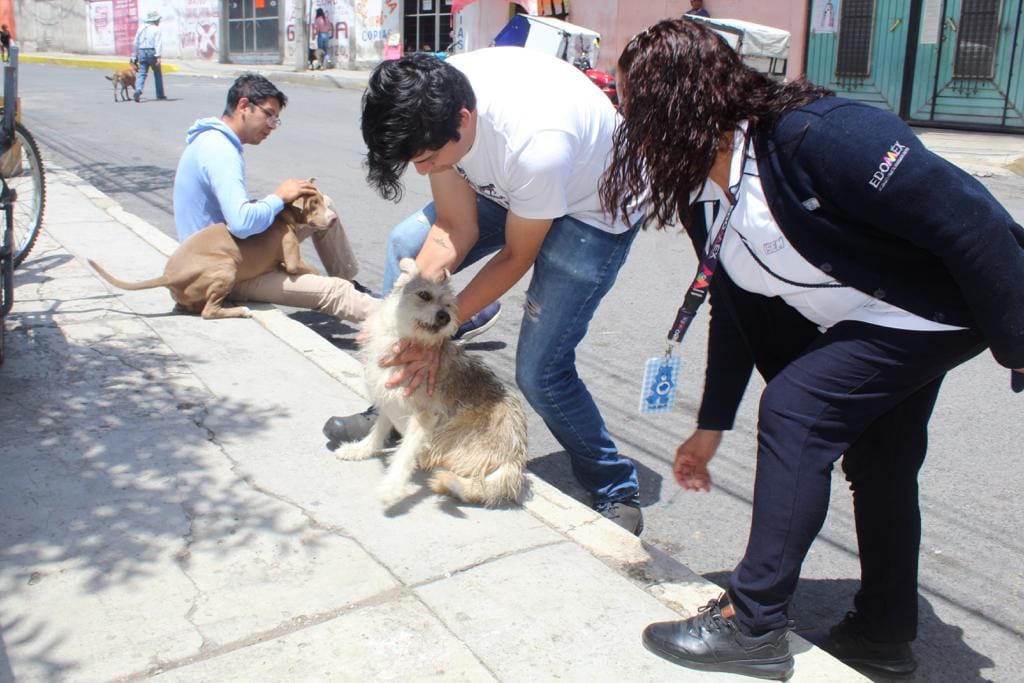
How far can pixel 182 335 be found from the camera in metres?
5.14

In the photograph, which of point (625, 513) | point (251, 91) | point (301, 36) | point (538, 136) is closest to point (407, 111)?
point (538, 136)

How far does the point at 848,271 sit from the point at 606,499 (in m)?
1.63

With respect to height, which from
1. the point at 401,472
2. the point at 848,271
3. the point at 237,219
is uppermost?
the point at 848,271

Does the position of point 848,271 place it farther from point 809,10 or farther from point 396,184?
point 809,10

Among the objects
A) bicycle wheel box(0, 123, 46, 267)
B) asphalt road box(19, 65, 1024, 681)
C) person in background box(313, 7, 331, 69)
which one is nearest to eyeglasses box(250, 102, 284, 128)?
asphalt road box(19, 65, 1024, 681)

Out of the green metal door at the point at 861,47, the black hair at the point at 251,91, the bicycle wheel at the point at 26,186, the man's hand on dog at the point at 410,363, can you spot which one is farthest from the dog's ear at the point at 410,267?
the green metal door at the point at 861,47

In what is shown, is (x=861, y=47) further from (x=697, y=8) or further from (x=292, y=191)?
(x=292, y=191)

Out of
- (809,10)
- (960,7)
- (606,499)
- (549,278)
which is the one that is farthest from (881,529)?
(809,10)

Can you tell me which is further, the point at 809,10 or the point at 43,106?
the point at 43,106

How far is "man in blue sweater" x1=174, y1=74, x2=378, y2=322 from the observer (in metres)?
5.36

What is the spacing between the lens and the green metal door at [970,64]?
14172 millimetres

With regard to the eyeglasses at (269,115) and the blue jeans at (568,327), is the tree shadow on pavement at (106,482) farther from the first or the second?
the eyeglasses at (269,115)

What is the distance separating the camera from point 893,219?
2111 millimetres

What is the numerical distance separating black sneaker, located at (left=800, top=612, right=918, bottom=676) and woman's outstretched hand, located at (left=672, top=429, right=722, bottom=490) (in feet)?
2.06
